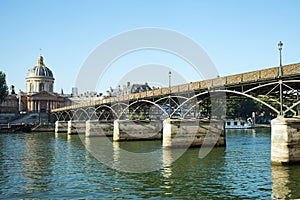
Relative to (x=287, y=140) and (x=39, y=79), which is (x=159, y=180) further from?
(x=39, y=79)

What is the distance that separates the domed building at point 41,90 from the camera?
168962 millimetres

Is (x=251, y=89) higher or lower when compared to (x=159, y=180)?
higher

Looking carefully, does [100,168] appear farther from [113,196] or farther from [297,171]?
[297,171]

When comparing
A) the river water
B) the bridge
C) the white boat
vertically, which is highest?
the bridge

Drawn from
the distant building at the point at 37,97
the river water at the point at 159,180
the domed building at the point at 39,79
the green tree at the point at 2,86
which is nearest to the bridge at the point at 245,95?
the river water at the point at 159,180

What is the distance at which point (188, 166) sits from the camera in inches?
1281

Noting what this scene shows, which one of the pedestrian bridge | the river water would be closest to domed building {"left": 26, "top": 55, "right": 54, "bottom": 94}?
the pedestrian bridge

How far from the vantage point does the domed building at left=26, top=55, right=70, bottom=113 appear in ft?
554

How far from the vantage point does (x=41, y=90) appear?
189500 millimetres

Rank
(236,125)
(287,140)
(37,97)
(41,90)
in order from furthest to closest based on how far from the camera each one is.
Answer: (41,90) < (37,97) < (236,125) < (287,140)

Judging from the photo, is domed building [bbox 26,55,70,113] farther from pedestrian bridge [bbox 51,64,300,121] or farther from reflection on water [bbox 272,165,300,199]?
reflection on water [bbox 272,165,300,199]

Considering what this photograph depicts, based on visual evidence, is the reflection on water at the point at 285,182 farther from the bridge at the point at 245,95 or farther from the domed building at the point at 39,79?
the domed building at the point at 39,79

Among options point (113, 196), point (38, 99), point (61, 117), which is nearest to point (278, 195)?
point (113, 196)

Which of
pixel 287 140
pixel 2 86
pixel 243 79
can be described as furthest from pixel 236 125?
pixel 287 140
